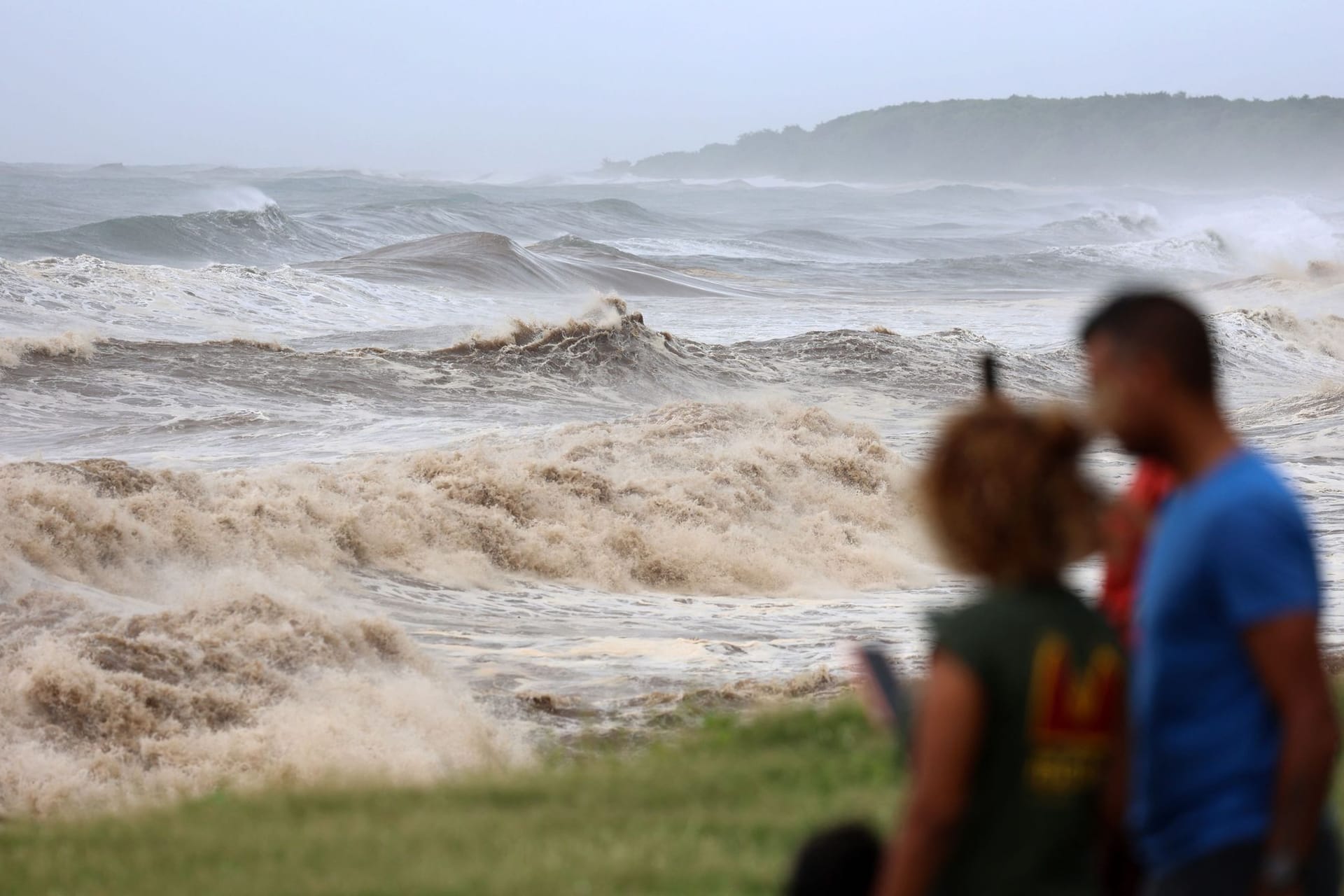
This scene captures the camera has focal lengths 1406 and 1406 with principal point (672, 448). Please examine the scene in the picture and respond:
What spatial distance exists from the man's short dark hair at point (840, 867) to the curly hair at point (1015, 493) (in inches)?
20.0

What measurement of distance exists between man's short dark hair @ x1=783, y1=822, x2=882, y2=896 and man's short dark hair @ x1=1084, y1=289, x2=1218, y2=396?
87cm

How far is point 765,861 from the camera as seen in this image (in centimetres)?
353

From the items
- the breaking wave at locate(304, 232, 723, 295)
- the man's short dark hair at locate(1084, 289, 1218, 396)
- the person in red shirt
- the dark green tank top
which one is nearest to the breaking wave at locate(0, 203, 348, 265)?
the breaking wave at locate(304, 232, 723, 295)

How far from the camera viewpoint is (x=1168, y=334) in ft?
6.86

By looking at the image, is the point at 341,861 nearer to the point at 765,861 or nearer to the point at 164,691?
the point at 765,861

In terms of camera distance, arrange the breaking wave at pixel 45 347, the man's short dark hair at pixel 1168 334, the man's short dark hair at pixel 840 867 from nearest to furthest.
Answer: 1. the man's short dark hair at pixel 1168 334
2. the man's short dark hair at pixel 840 867
3. the breaking wave at pixel 45 347

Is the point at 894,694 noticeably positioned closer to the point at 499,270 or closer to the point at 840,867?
the point at 840,867

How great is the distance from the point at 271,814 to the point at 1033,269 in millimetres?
58014

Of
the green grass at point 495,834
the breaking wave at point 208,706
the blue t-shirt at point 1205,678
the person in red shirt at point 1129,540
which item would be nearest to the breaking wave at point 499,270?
the breaking wave at point 208,706

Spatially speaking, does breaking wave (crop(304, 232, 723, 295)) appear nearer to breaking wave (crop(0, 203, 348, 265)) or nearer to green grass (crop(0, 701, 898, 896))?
breaking wave (crop(0, 203, 348, 265))

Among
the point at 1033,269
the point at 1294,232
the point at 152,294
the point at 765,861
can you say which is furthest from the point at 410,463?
the point at 1294,232

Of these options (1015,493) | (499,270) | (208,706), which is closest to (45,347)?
(208,706)

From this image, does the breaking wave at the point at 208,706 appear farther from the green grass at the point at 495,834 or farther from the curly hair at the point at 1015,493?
the curly hair at the point at 1015,493

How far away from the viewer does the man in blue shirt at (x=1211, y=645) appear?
197cm
